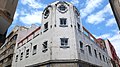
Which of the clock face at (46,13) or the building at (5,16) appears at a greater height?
the clock face at (46,13)

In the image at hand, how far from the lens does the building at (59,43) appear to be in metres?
15.8

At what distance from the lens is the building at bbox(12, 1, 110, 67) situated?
15.8 meters

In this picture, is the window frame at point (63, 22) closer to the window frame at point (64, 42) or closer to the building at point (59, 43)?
the building at point (59, 43)

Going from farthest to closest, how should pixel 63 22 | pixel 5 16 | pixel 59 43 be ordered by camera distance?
pixel 63 22 → pixel 59 43 → pixel 5 16

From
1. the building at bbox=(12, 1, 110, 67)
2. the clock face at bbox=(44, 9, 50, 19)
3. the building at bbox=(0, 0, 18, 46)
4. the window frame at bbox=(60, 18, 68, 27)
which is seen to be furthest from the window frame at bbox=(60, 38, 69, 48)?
the building at bbox=(0, 0, 18, 46)

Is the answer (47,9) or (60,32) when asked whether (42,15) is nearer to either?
(47,9)

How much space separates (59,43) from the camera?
1681cm

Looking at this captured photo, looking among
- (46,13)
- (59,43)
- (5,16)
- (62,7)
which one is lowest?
(5,16)

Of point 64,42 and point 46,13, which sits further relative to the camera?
point 46,13

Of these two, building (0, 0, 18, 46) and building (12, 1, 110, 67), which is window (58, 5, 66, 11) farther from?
building (0, 0, 18, 46)

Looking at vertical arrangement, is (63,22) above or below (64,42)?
above

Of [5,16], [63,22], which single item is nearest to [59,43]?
[63,22]

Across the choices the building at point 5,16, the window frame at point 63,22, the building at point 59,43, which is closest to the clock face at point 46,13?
the building at point 59,43

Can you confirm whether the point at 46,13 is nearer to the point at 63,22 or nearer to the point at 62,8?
the point at 62,8
